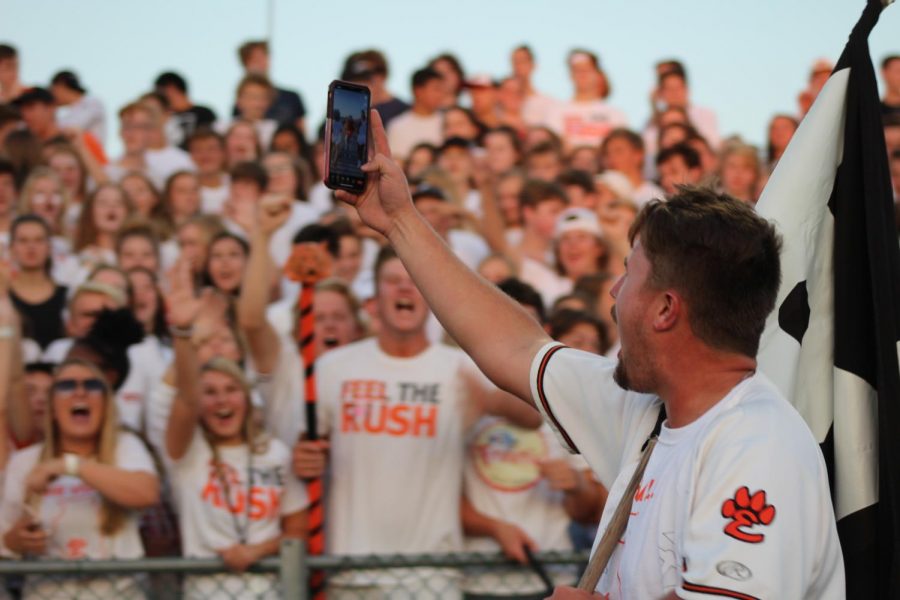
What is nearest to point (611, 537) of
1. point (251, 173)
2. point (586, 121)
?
point (251, 173)

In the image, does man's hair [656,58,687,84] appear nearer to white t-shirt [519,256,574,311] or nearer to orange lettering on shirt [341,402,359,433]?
white t-shirt [519,256,574,311]

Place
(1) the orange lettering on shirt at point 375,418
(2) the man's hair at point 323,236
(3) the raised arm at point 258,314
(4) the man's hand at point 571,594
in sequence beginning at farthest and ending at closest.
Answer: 1. (2) the man's hair at point 323,236
2. (3) the raised arm at point 258,314
3. (1) the orange lettering on shirt at point 375,418
4. (4) the man's hand at point 571,594

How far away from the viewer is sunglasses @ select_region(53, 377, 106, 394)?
5160 millimetres

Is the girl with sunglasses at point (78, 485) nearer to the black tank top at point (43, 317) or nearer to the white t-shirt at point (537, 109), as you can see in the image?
the black tank top at point (43, 317)

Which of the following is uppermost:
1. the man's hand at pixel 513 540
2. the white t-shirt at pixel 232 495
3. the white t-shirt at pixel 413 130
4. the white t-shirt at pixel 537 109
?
the white t-shirt at pixel 537 109

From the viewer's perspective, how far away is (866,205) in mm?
2572

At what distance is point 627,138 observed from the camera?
9.03 m

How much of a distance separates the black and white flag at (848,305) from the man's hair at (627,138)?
6.34 m

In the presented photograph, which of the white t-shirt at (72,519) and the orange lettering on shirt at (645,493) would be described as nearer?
the orange lettering on shirt at (645,493)

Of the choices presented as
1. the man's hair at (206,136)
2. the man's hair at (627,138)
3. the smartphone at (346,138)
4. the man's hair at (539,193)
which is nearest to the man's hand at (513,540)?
the smartphone at (346,138)

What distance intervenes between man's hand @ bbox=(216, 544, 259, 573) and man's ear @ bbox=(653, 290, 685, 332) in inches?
114

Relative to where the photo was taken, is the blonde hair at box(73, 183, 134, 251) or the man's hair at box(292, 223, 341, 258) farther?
the blonde hair at box(73, 183, 134, 251)

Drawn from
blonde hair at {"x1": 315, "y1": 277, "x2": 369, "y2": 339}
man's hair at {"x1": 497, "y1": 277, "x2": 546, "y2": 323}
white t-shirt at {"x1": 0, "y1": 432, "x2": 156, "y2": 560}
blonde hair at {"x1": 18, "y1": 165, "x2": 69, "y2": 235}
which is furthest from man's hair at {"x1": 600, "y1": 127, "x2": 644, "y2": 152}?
white t-shirt at {"x1": 0, "y1": 432, "x2": 156, "y2": 560}

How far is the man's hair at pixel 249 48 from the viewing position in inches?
418
